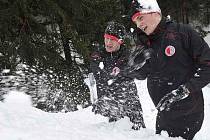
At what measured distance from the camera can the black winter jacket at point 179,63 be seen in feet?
10.6

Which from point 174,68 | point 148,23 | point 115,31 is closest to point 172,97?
point 174,68

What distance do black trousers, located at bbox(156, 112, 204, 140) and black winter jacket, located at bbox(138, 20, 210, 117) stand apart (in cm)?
5

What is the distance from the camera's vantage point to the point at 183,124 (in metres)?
3.55

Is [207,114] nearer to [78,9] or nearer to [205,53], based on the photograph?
[78,9]

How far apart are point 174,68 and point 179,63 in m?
0.06

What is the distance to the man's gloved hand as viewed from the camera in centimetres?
330

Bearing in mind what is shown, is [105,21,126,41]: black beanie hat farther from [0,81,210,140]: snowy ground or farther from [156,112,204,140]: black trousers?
[156,112,204,140]: black trousers

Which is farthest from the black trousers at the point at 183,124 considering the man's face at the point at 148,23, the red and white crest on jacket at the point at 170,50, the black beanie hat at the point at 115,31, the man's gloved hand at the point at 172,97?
the black beanie hat at the point at 115,31

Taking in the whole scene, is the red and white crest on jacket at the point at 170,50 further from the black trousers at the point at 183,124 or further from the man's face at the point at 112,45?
the man's face at the point at 112,45

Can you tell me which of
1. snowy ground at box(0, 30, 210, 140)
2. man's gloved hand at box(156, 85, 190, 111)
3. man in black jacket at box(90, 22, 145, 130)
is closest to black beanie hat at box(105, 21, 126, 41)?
man in black jacket at box(90, 22, 145, 130)

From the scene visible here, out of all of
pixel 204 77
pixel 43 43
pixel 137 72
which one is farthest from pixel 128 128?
pixel 43 43

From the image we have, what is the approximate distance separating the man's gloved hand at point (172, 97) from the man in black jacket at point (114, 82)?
1931 millimetres

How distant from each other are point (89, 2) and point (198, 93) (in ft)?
27.1

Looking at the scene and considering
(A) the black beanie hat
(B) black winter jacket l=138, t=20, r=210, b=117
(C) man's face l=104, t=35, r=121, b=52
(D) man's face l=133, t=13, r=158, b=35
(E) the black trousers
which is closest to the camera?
(B) black winter jacket l=138, t=20, r=210, b=117
